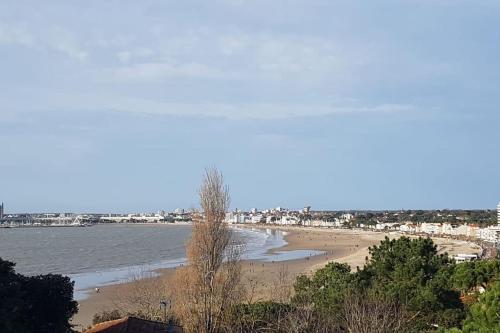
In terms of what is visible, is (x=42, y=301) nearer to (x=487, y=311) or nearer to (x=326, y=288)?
(x=326, y=288)

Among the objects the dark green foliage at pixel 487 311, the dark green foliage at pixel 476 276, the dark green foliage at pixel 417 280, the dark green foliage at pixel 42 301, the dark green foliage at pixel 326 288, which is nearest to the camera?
the dark green foliage at pixel 487 311

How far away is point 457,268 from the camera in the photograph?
21250mm

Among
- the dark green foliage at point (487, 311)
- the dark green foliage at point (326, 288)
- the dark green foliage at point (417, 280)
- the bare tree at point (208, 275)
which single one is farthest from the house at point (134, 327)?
the dark green foliage at point (487, 311)

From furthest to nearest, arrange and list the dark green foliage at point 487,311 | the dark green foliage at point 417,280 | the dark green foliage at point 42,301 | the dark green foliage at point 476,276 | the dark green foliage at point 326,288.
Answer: the dark green foliage at point 476,276
the dark green foliage at point 326,288
the dark green foliage at point 417,280
the dark green foliage at point 42,301
the dark green foliage at point 487,311

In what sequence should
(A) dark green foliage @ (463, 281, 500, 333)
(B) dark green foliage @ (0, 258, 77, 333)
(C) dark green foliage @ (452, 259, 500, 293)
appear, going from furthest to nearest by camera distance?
1. (C) dark green foliage @ (452, 259, 500, 293)
2. (B) dark green foliage @ (0, 258, 77, 333)
3. (A) dark green foliage @ (463, 281, 500, 333)

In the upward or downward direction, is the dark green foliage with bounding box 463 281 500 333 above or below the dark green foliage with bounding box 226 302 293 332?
above

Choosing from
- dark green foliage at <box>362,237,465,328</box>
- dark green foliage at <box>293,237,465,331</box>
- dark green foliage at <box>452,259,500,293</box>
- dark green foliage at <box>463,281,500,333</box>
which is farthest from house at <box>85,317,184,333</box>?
dark green foliage at <box>463,281,500,333</box>

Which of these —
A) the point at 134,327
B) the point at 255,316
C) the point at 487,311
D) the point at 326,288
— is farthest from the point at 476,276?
the point at 487,311

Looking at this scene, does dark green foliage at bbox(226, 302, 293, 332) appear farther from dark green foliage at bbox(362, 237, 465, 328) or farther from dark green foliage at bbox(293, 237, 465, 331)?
dark green foliage at bbox(362, 237, 465, 328)

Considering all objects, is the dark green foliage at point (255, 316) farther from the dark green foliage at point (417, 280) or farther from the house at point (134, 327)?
the dark green foliage at point (417, 280)

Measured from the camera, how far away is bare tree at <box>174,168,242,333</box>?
62.0 ft

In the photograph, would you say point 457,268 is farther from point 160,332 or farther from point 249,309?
point 160,332

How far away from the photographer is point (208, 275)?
62.5ft

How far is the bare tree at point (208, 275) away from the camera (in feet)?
62.0
